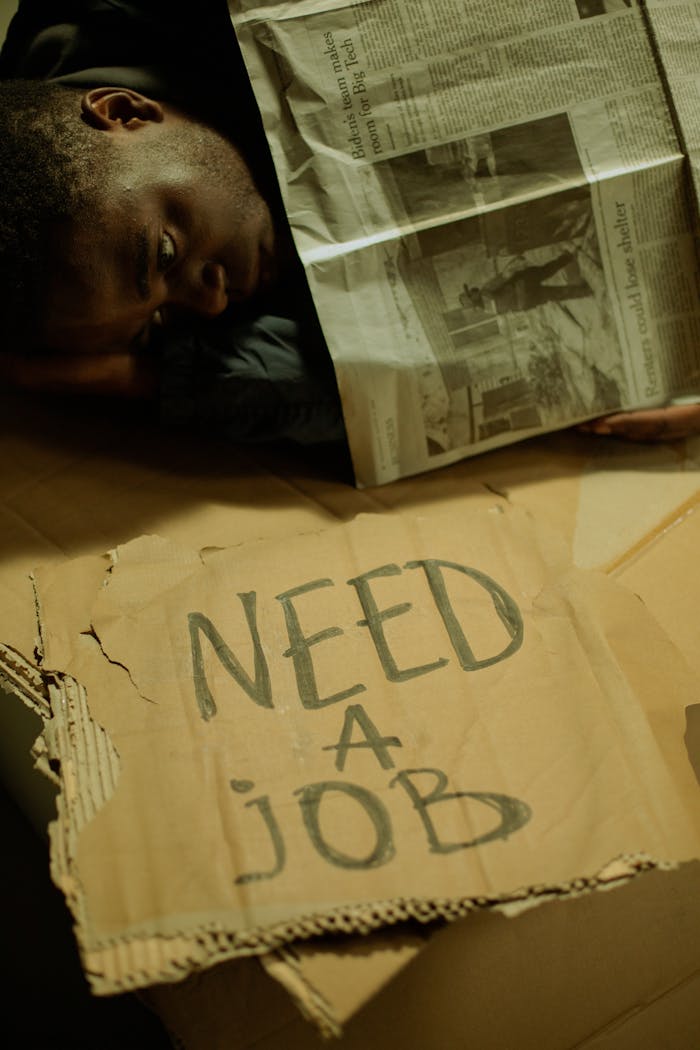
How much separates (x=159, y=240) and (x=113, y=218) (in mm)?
48

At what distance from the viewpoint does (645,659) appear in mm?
618

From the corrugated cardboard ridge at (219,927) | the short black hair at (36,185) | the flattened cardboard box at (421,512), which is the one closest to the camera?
the corrugated cardboard ridge at (219,927)

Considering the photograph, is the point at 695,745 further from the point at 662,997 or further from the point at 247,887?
the point at 247,887

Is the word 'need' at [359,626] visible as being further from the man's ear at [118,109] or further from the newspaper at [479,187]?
the man's ear at [118,109]

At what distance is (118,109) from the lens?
737 mm

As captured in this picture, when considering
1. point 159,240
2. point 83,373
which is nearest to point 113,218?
point 159,240

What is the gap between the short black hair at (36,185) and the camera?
0.66 meters

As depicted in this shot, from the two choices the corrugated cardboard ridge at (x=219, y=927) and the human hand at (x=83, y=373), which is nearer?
the corrugated cardboard ridge at (x=219, y=927)

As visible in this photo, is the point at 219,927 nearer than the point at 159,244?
Yes

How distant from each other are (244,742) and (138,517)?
299 mm

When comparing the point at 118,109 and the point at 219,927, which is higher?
A: the point at 118,109

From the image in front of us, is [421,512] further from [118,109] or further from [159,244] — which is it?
[118,109]

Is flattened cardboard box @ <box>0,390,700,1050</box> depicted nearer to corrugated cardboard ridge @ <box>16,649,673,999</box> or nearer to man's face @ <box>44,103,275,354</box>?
corrugated cardboard ridge @ <box>16,649,673,999</box>

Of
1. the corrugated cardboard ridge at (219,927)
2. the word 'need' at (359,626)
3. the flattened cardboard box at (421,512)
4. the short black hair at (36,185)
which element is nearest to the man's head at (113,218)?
the short black hair at (36,185)
